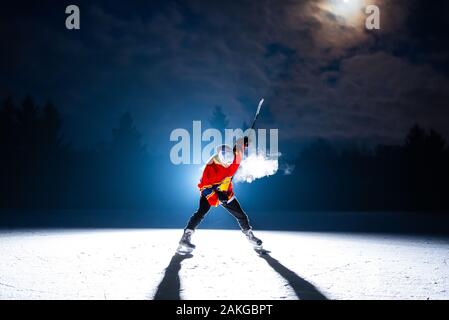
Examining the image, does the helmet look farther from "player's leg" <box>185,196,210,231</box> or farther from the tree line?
the tree line

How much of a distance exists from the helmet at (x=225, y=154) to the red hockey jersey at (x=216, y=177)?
2.7 inches

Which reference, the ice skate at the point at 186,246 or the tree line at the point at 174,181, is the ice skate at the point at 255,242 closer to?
the ice skate at the point at 186,246

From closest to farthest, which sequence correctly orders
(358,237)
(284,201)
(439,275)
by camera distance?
(439,275)
(358,237)
(284,201)

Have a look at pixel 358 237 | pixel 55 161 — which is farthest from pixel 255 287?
pixel 55 161

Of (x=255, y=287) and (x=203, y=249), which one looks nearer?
(x=255, y=287)

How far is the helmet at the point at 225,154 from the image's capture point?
269 inches

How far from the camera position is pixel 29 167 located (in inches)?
1128

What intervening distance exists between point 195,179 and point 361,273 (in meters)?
24.3

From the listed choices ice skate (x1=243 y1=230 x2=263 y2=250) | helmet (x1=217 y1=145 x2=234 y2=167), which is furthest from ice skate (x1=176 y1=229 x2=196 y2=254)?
helmet (x1=217 y1=145 x2=234 y2=167)

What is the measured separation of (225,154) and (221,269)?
2.14 m

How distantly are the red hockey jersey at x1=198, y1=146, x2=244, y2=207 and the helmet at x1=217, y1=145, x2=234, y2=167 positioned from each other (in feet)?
0.23

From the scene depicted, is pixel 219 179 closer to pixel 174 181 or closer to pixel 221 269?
pixel 221 269

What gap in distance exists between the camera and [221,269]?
548 centimetres
